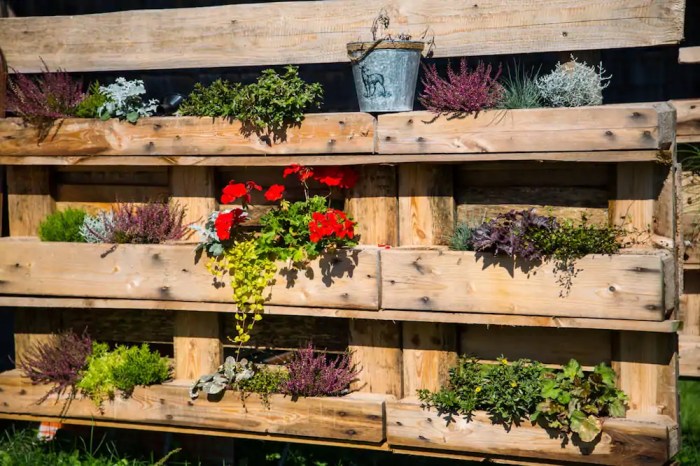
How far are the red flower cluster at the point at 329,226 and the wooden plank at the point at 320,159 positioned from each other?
1.07 ft

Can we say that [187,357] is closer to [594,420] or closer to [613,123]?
[594,420]

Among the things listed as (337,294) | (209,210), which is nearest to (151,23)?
(209,210)

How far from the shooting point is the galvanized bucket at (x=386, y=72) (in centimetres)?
539

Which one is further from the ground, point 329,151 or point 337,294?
point 329,151

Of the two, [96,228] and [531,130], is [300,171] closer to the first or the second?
[531,130]

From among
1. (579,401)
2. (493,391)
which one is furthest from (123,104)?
(579,401)

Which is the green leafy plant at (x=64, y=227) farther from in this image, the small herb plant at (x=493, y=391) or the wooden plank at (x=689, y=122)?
the wooden plank at (x=689, y=122)

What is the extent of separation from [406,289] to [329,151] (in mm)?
948

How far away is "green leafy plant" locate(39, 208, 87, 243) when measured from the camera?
6148 millimetres

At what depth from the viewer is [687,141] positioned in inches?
249

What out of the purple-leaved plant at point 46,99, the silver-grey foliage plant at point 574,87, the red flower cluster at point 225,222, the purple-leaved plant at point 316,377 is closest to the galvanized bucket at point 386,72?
the silver-grey foliage plant at point 574,87

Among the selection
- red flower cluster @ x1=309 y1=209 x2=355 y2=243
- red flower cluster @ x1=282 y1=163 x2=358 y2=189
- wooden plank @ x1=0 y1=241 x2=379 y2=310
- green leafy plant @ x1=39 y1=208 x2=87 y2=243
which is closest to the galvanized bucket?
red flower cluster @ x1=282 y1=163 x2=358 y2=189

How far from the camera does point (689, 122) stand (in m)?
6.32

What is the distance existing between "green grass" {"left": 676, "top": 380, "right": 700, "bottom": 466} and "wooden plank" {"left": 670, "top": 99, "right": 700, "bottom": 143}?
2.14m
